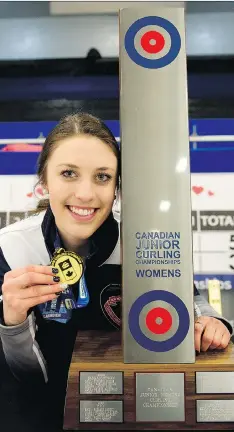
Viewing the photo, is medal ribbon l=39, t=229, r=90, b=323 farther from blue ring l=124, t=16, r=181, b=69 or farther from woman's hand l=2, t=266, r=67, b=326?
blue ring l=124, t=16, r=181, b=69

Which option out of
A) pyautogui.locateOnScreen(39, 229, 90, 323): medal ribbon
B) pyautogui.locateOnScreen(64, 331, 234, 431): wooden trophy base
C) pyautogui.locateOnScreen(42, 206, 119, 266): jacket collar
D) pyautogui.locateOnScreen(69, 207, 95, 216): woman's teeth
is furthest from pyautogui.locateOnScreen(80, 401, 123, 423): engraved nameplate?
pyautogui.locateOnScreen(69, 207, 95, 216): woman's teeth

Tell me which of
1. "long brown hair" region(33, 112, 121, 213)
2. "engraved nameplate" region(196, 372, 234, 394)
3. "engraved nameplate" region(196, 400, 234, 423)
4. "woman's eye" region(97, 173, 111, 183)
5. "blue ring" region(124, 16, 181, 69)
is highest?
"blue ring" region(124, 16, 181, 69)

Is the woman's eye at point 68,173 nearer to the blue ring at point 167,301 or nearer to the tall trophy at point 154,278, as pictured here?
the tall trophy at point 154,278

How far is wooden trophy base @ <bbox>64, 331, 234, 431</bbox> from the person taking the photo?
1012 mm

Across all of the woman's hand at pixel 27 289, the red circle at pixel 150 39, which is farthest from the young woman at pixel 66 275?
the red circle at pixel 150 39

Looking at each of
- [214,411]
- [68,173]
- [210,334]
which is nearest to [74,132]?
[68,173]

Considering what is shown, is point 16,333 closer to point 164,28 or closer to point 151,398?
point 151,398

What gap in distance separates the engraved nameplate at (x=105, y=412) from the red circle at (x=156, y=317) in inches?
6.9

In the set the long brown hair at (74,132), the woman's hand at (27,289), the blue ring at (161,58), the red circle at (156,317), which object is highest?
the blue ring at (161,58)

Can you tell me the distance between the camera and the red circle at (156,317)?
103 cm

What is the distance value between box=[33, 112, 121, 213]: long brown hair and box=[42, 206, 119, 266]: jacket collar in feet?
0.30

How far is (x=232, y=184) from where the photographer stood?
161 centimetres

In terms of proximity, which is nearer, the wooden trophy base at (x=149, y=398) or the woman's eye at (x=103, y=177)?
the wooden trophy base at (x=149, y=398)

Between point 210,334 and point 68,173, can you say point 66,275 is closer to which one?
point 68,173
